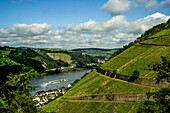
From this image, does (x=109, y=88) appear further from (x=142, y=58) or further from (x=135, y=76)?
(x=142, y=58)

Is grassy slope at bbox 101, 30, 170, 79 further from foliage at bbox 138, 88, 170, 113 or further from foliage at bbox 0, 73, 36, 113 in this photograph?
foliage at bbox 0, 73, 36, 113

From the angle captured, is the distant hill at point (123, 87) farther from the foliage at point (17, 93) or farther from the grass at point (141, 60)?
the foliage at point (17, 93)

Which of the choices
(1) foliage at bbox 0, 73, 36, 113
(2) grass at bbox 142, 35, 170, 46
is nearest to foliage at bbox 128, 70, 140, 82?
(2) grass at bbox 142, 35, 170, 46

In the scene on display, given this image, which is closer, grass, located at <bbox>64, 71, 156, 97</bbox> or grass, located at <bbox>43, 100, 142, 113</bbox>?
grass, located at <bbox>43, 100, 142, 113</bbox>

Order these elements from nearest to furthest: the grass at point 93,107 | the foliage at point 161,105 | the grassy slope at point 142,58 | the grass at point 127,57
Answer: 1. the foliage at point 161,105
2. the grass at point 93,107
3. the grassy slope at point 142,58
4. the grass at point 127,57

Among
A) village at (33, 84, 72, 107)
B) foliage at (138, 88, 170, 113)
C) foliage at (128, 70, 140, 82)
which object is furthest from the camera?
village at (33, 84, 72, 107)

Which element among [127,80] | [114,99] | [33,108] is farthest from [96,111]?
[33,108]

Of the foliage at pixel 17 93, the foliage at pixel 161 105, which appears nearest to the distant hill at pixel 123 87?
the foliage at pixel 161 105

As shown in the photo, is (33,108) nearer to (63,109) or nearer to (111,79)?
(63,109)
